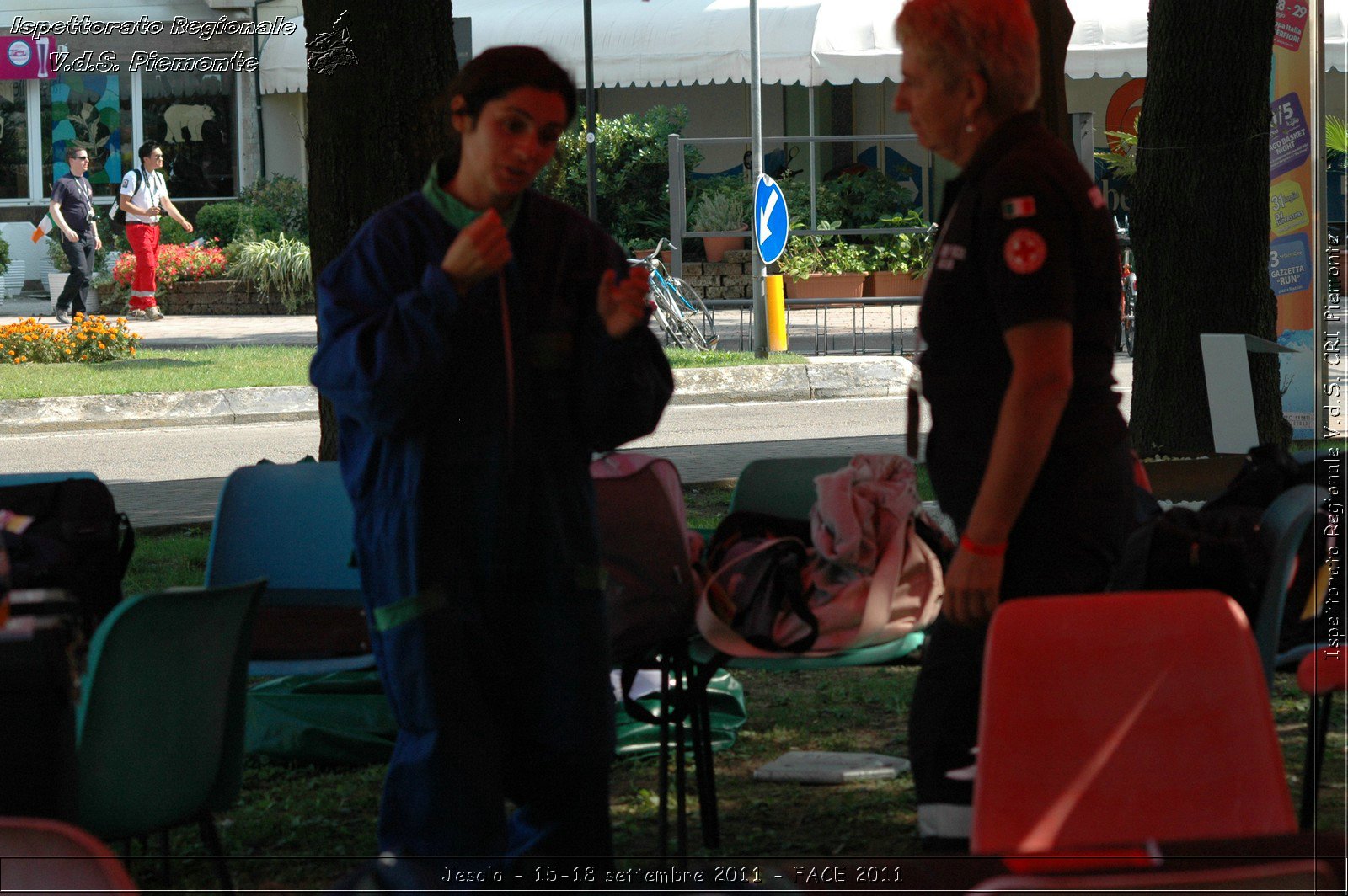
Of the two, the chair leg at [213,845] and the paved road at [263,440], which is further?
the paved road at [263,440]

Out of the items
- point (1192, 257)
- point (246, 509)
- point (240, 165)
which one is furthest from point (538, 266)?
point (240, 165)

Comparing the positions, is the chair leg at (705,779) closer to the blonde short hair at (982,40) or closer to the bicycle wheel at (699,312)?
the blonde short hair at (982,40)

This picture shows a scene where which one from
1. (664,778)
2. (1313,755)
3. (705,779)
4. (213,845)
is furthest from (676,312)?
(213,845)

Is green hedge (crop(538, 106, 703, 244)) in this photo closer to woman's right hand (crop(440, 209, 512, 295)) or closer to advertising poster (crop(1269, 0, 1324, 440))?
advertising poster (crop(1269, 0, 1324, 440))

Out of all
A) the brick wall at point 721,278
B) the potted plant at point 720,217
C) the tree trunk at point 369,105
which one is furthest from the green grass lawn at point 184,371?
the tree trunk at point 369,105

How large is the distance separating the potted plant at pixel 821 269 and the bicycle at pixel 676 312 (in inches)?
103

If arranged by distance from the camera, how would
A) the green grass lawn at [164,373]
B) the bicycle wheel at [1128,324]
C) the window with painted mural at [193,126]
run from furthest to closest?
the window with painted mural at [193,126], the bicycle wheel at [1128,324], the green grass lawn at [164,373]

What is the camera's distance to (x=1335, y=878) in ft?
6.26

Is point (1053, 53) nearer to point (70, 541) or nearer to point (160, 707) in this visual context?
point (70, 541)

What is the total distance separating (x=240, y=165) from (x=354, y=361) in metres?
23.7

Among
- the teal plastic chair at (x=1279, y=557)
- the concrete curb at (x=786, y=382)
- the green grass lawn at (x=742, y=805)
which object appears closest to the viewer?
the teal plastic chair at (x=1279, y=557)

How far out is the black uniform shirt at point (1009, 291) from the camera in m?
2.60

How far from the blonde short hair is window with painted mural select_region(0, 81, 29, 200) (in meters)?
24.4

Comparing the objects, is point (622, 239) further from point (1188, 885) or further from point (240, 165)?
point (1188, 885)
